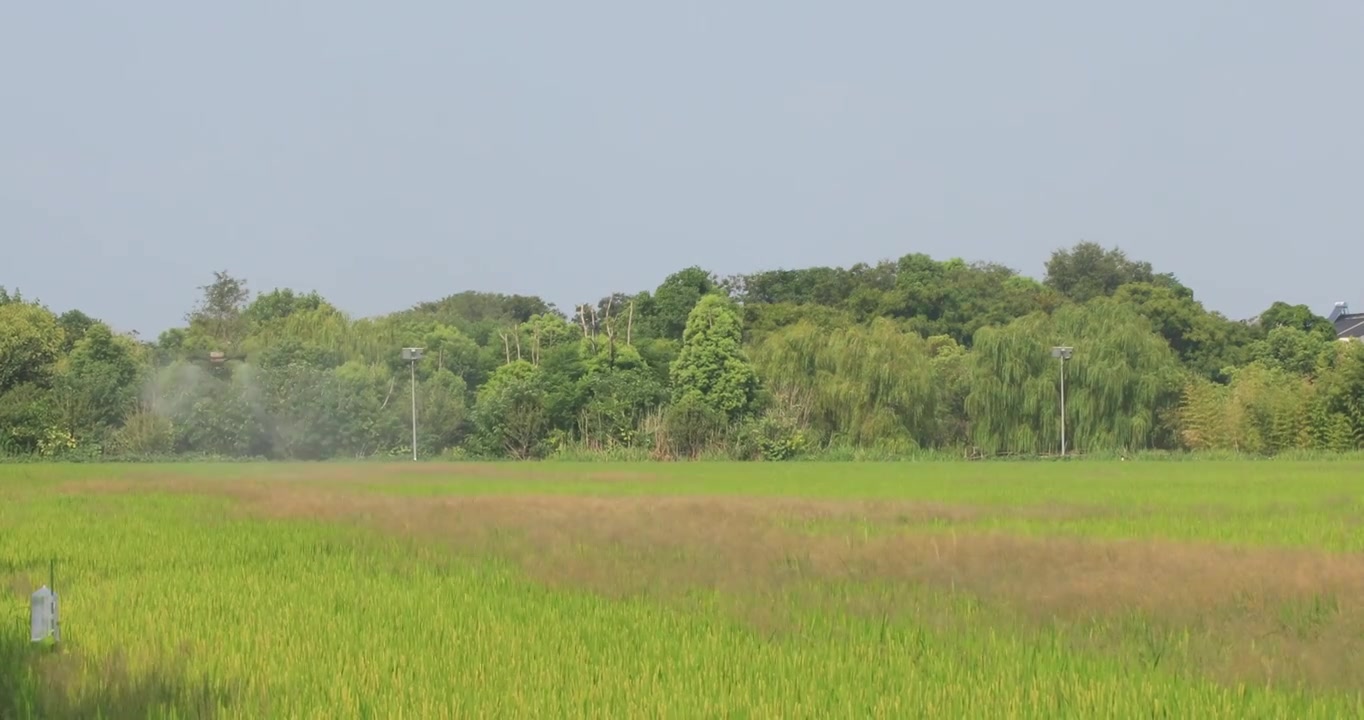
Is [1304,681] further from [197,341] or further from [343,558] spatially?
[197,341]

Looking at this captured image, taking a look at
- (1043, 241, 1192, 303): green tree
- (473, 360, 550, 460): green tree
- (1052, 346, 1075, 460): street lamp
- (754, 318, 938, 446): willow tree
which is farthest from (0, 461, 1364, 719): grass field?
(1043, 241, 1192, 303): green tree

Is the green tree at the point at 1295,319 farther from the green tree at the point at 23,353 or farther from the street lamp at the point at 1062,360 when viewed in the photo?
the green tree at the point at 23,353

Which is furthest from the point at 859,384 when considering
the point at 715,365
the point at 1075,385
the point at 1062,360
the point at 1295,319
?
the point at 1295,319

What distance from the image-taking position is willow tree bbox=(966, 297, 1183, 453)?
1455 inches

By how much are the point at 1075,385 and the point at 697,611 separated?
3285cm

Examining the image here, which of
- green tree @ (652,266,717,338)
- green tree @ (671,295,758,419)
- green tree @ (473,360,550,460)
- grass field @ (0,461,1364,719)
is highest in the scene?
green tree @ (652,266,717,338)

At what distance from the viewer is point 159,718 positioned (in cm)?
434

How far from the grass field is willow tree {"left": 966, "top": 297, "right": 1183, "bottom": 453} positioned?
23013 mm

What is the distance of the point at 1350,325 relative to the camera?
7125 cm

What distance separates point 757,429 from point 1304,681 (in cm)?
3350

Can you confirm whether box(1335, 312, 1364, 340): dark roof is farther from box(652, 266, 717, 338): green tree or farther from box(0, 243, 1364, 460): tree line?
box(652, 266, 717, 338): green tree

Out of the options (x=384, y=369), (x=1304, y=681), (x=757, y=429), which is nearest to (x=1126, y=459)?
(x=757, y=429)

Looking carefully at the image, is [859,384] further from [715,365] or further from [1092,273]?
[1092,273]

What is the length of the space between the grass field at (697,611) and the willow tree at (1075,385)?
2301cm
